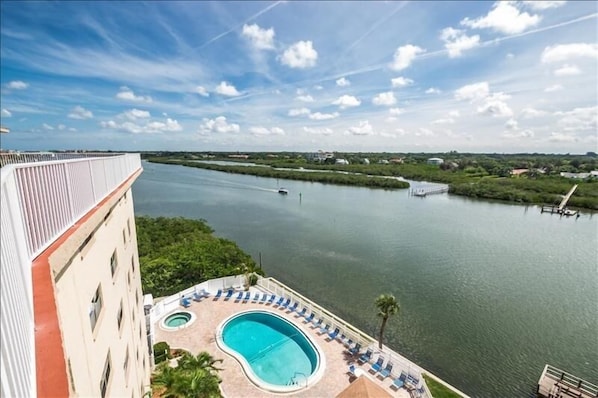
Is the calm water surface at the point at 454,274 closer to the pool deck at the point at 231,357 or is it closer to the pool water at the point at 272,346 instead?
the pool deck at the point at 231,357

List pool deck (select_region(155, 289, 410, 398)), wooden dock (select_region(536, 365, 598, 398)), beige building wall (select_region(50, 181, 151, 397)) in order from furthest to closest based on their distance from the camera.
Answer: wooden dock (select_region(536, 365, 598, 398)) < pool deck (select_region(155, 289, 410, 398)) < beige building wall (select_region(50, 181, 151, 397))

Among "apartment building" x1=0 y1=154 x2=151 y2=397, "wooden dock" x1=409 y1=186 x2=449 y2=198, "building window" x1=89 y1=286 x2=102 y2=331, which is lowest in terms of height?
"wooden dock" x1=409 y1=186 x2=449 y2=198

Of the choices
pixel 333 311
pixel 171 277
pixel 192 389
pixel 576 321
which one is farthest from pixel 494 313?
pixel 171 277

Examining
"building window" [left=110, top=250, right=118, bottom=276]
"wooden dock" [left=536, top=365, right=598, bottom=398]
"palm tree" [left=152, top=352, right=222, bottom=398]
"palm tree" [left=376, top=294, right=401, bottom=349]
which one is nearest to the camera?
"building window" [left=110, top=250, right=118, bottom=276]

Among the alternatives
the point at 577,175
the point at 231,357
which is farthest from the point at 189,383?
the point at 577,175

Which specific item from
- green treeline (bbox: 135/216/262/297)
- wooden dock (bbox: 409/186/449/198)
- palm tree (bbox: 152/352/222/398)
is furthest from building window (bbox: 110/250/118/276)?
wooden dock (bbox: 409/186/449/198)

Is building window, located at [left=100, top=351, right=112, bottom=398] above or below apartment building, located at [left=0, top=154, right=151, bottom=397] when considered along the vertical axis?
below

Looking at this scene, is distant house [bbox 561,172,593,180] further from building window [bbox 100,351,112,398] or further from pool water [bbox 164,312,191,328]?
building window [bbox 100,351,112,398]
